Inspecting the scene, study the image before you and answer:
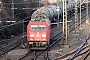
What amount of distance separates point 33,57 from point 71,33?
15439 mm

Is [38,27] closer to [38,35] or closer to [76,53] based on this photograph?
[38,35]

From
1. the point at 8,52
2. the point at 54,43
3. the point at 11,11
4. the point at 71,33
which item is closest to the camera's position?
the point at 8,52

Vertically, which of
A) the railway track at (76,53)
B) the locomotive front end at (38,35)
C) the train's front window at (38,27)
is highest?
the train's front window at (38,27)

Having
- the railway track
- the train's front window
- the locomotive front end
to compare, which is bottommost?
the railway track

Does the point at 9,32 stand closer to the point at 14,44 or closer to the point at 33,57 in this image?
the point at 14,44

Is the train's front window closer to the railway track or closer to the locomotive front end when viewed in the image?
the locomotive front end

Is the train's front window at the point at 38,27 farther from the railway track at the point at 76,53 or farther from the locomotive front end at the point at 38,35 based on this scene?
the railway track at the point at 76,53

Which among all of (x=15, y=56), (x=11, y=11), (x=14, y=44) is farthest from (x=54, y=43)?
(x=11, y=11)

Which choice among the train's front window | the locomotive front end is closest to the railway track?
the locomotive front end

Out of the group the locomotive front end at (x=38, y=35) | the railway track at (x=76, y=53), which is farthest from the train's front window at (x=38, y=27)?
the railway track at (x=76, y=53)

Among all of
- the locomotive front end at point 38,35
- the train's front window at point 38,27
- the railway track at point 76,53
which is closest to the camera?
the railway track at point 76,53

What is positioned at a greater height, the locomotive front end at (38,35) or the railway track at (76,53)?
the locomotive front end at (38,35)

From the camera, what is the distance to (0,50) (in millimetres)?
30625

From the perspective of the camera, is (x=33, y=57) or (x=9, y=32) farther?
(x=9, y=32)
